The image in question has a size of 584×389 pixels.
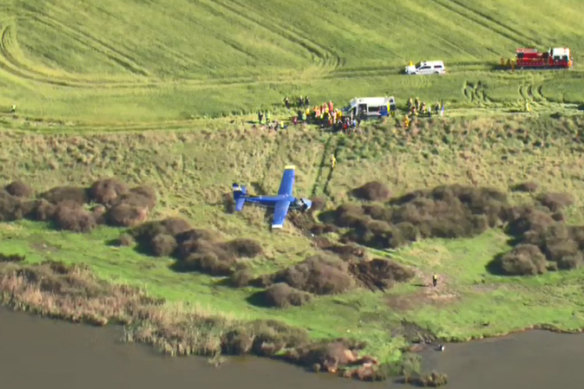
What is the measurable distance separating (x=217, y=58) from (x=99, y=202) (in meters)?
24.2

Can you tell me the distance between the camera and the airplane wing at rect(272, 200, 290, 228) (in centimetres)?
8519

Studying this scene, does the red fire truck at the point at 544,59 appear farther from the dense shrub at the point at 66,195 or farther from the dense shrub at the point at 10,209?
the dense shrub at the point at 10,209

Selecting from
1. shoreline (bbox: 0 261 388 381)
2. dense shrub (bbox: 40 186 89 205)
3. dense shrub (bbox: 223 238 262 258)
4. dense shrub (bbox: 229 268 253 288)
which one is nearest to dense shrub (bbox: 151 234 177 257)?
dense shrub (bbox: 223 238 262 258)

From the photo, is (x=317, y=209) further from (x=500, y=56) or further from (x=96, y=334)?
(x=500, y=56)

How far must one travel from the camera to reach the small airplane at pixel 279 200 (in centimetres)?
8644

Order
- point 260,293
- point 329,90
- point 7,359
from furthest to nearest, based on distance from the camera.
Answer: point 329,90, point 260,293, point 7,359

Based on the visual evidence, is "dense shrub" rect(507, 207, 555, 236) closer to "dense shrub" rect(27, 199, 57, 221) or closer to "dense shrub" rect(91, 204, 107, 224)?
"dense shrub" rect(91, 204, 107, 224)

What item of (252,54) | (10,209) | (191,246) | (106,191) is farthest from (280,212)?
(252,54)

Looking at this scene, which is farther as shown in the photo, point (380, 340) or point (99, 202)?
point (99, 202)

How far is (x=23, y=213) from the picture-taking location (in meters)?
87.0

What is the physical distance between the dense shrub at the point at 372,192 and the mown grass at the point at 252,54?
13.3 m

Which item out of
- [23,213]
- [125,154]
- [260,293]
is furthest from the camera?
[125,154]

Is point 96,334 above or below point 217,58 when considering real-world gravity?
below

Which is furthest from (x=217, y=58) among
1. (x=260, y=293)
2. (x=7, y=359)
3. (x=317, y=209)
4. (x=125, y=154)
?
(x=7, y=359)
